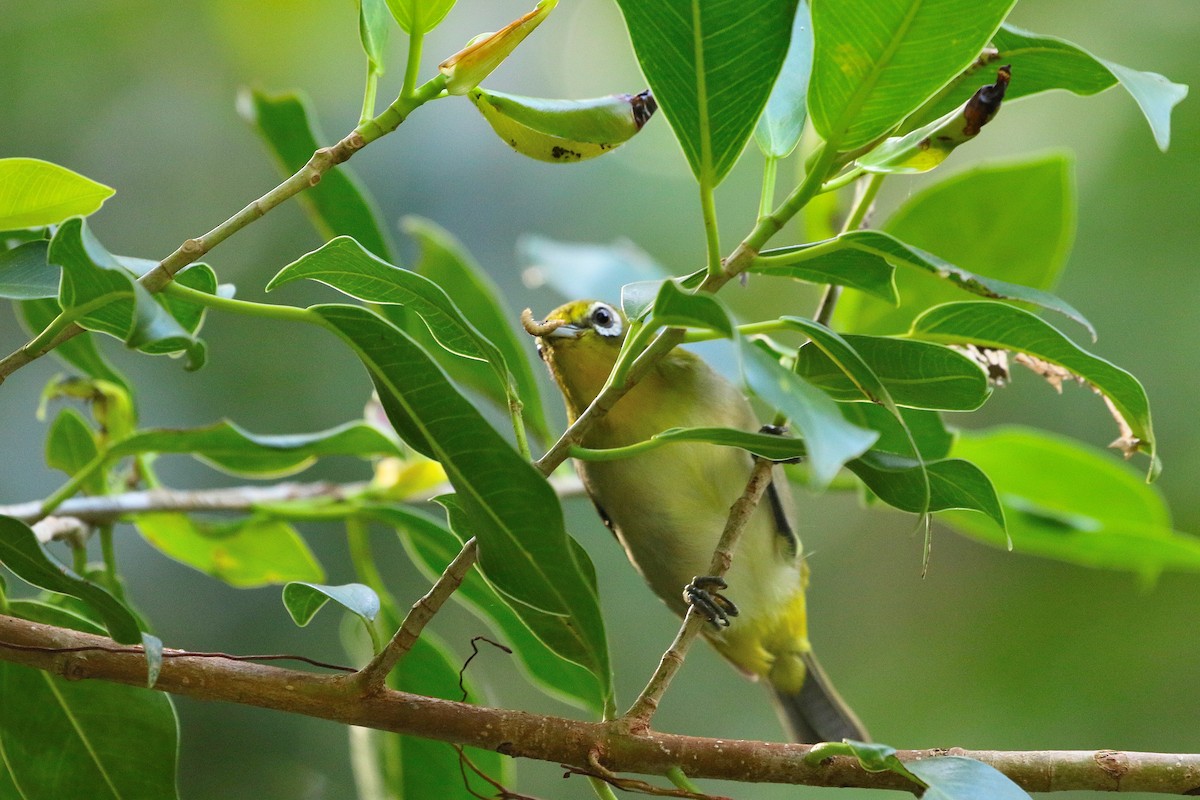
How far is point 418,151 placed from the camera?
216 inches

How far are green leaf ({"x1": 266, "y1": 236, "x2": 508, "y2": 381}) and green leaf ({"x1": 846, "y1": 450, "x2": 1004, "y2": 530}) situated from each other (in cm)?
47

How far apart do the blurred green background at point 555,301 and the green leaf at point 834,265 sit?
3.65m

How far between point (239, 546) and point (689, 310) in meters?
1.54

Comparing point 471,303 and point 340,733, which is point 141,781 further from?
point 340,733

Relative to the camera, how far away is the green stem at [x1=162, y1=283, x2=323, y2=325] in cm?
116

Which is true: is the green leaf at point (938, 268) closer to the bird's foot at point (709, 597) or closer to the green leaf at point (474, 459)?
the green leaf at point (474, 459)

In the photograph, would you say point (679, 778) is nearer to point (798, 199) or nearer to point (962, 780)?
point (962, 780)

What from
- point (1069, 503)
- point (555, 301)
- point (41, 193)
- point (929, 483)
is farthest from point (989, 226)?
point (555, 301)

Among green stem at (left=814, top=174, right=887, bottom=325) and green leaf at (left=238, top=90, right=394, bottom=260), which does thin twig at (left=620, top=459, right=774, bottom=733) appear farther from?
green leaf at (left=238, top=90, right=394, bottom=260)

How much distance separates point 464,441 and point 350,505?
117 centimetres

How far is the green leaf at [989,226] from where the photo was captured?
2.43m

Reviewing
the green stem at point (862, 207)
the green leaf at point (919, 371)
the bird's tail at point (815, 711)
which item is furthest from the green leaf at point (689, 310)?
the bird's tail at point (815, 711)

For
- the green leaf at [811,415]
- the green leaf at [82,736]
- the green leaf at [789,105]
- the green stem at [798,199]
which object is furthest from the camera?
the green leaf at [82,736]

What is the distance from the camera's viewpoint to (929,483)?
1.31m
